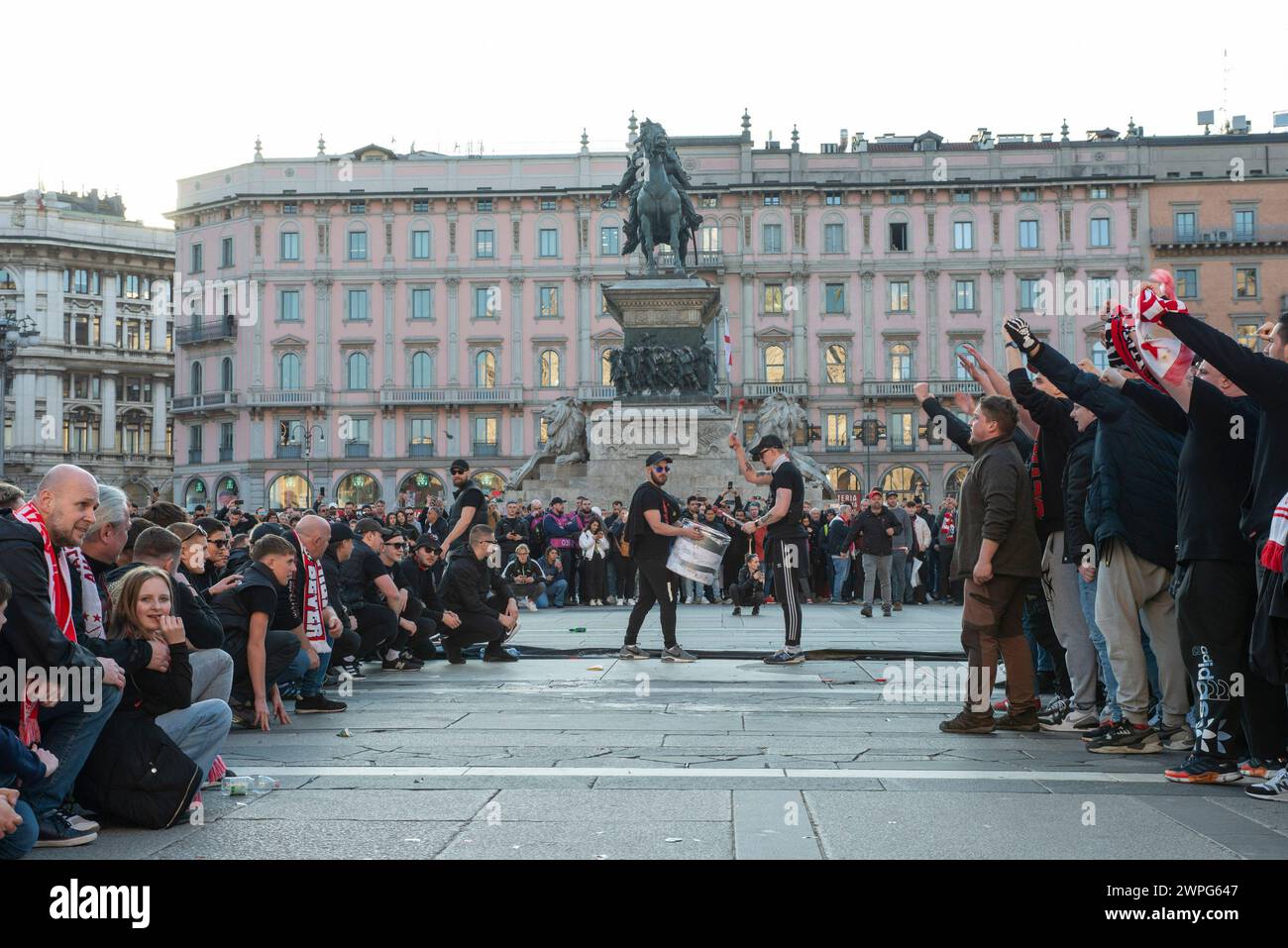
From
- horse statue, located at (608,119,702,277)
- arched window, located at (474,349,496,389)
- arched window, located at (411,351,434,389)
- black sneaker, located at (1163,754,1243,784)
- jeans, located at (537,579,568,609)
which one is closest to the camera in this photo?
black sneaker, located at (1163,754,1243,784)

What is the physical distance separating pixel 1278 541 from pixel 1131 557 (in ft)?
5.57

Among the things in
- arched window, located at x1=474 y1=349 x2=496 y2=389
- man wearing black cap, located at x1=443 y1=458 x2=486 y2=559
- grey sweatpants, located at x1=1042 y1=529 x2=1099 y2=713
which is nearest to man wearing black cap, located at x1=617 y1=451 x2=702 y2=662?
man wearing black cap, located at x1=443 y1=458 x2=486 y2=559

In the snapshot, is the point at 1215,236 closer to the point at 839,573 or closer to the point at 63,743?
the point at 839,573

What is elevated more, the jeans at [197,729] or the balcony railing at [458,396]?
the balcony railing at [458,396]

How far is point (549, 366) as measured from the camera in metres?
65.0

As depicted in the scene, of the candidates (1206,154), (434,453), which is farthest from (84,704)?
(1206,154)

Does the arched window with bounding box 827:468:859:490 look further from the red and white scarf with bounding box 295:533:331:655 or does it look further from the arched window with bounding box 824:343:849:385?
the red and white scarf with bounding box 295:533:331:655

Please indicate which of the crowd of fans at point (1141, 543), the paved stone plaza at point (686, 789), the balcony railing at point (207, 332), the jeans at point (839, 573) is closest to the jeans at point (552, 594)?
the jeans at point (839, 573)

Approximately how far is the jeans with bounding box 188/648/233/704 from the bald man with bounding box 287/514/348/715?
6.30ft

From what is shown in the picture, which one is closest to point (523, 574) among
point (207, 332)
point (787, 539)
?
point (787, 539)

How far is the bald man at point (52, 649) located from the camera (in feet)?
16.1

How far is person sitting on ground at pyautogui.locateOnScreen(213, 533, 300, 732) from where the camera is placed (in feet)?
25.7

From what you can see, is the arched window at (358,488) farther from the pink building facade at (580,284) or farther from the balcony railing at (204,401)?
the balcony railing at (204,401)

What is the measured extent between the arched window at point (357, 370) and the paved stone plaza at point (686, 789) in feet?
188
